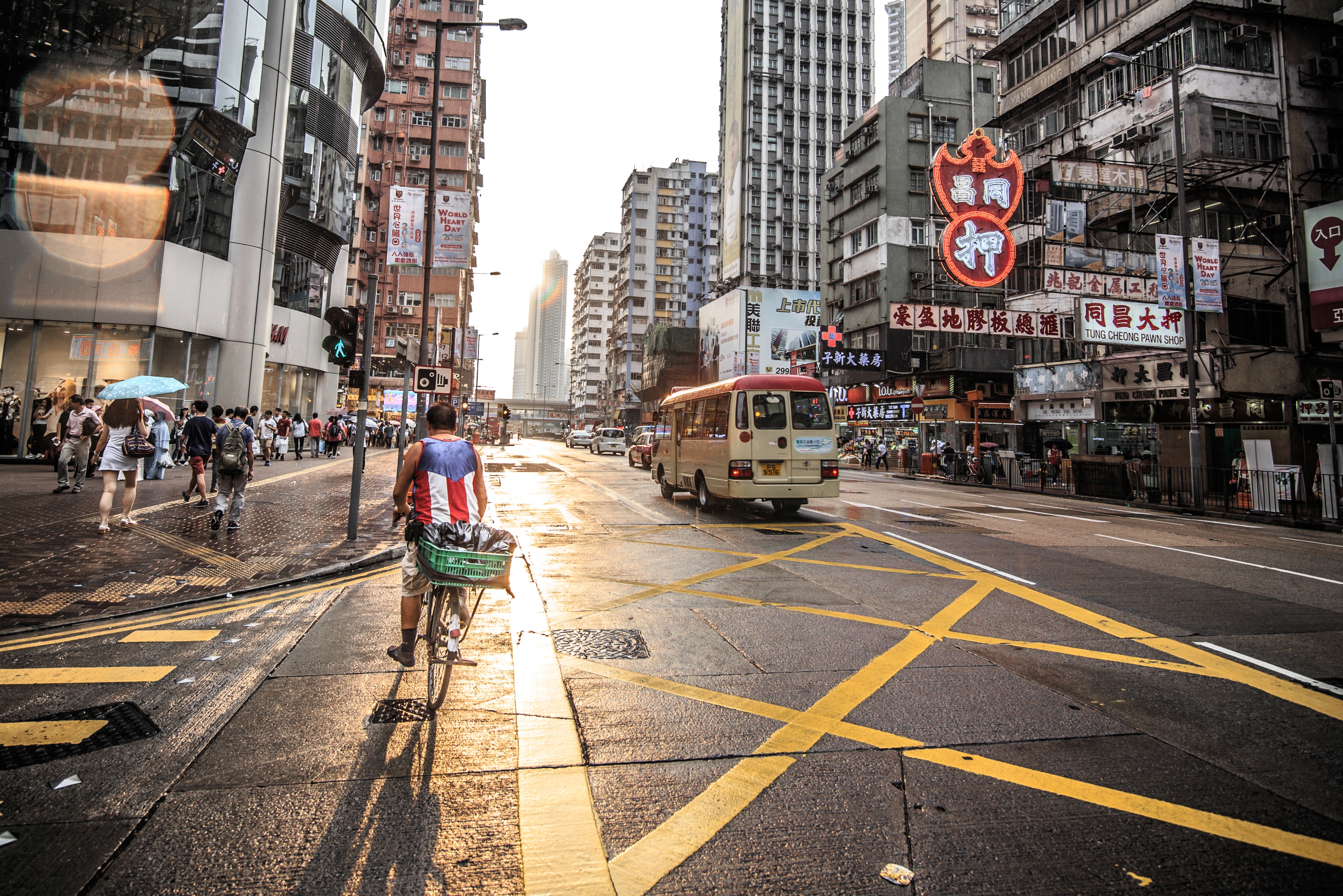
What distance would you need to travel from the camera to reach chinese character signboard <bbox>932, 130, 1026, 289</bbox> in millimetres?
24688

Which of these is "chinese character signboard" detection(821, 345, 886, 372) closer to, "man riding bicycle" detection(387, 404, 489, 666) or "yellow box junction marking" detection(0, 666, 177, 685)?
"man riding bicycle" detection(387, 404, 489, 666)

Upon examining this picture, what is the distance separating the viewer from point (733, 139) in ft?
258

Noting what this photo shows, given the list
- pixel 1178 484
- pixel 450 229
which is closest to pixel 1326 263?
pixel 1178 484

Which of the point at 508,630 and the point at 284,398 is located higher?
the point at 284,398

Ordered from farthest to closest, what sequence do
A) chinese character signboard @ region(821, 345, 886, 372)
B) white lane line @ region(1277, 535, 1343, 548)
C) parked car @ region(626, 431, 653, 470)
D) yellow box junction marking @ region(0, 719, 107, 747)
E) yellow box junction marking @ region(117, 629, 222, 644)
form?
chinese character signboard @ region(821, 345, 886, 372) < parked car @ region(626, 431, 653, 470) < white lane line @ region(1277, 535, 1343, 548) < yellow box junction marking @ region(117, 629, 222, 644) < yellow box junction marking @ region(0, 719, 107, 747)

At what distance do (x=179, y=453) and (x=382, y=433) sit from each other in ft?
84.1

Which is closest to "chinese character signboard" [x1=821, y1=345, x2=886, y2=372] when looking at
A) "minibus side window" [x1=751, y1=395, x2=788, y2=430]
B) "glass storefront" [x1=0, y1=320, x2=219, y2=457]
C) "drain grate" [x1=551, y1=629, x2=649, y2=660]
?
"minibus side window" [x1=751, y1=395, x2=788, y2=430]

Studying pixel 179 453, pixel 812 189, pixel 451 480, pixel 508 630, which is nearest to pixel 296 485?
pixel 179 453

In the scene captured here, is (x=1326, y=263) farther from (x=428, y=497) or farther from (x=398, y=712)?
(x=398, y=712)

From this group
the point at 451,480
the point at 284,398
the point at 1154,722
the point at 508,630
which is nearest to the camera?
the point at 1154,722

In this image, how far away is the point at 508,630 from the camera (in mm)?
5742

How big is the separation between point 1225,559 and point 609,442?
39.5 metres

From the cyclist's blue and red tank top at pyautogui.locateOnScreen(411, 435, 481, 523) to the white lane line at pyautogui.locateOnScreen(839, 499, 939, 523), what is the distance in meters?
11.2

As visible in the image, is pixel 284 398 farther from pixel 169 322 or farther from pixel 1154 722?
pixel 1154 722
